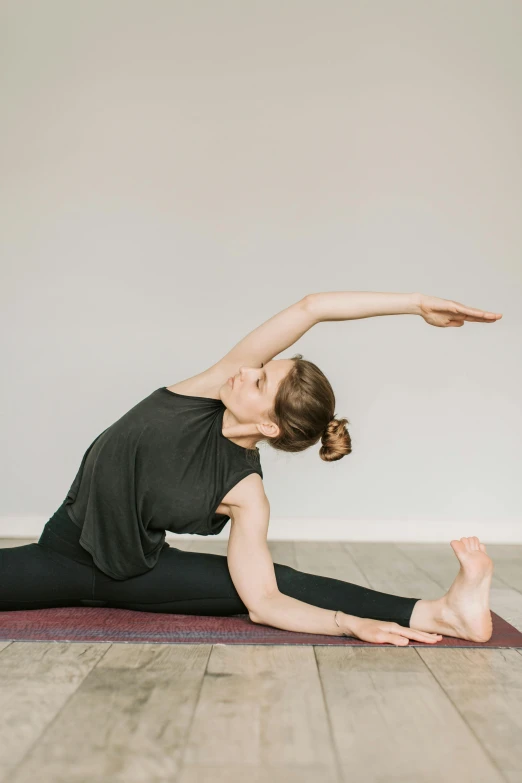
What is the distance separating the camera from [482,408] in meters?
4.11

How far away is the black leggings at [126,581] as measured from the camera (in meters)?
2.22

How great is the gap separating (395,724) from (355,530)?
258cm

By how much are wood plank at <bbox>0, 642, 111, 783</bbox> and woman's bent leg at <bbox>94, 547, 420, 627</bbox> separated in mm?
296

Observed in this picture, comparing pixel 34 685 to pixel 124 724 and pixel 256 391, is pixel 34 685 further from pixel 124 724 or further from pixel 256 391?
pixel 256 391

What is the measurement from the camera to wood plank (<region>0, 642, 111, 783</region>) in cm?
137

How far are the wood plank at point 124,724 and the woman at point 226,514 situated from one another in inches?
12.8

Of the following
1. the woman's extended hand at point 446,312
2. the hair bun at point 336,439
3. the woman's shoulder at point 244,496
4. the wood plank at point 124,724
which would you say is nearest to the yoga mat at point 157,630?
the wood plank at point 124,724

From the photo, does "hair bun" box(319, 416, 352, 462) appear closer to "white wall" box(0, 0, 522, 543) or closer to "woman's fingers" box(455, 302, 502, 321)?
"woman's fingers" box(455, 302, 502, 321)

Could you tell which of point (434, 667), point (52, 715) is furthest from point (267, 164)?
point (52, 715)

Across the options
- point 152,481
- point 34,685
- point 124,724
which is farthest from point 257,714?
point 152,481

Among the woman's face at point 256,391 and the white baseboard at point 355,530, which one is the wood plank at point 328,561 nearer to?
the white baseboard at point 355,530

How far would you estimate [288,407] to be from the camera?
6.75 ft

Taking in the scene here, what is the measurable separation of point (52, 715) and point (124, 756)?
243 mm

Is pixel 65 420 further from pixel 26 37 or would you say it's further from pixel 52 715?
pixel 52 715
